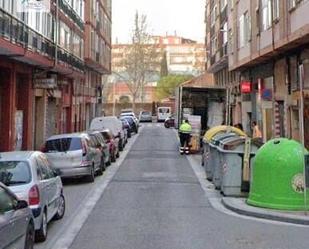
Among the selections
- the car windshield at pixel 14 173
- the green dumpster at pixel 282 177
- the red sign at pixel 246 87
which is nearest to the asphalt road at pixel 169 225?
the green dumpster at pixel 282 177

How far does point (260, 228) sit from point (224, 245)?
175 cm

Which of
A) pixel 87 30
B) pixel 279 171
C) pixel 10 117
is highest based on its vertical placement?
pixel 87 30

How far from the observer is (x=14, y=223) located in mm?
7039

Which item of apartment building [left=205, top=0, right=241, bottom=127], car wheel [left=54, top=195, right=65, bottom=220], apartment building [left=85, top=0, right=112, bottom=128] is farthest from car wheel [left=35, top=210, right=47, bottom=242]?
apartment building [left=85, top=0, right=112, bottom=128]

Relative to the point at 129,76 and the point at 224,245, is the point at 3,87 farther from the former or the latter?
the point at 129,76

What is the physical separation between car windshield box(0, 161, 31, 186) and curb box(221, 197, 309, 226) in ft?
15.7

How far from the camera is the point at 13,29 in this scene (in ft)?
76.0

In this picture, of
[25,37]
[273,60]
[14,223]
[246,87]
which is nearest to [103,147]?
[25,37]

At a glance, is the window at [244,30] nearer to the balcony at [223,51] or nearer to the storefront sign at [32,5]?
the balcony at [223,51]

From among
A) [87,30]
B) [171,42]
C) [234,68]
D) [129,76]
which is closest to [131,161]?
[234,68]

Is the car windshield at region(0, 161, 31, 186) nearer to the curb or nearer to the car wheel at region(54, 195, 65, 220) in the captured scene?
the car wheel at region(54, 195, 65, 220)

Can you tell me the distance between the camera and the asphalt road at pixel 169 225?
9477mm

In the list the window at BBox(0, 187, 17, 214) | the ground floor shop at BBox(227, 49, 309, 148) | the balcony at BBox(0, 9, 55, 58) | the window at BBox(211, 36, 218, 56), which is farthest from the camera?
the window at BBox(211, 36, 218, 56)

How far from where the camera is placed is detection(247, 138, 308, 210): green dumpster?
1238 cm
